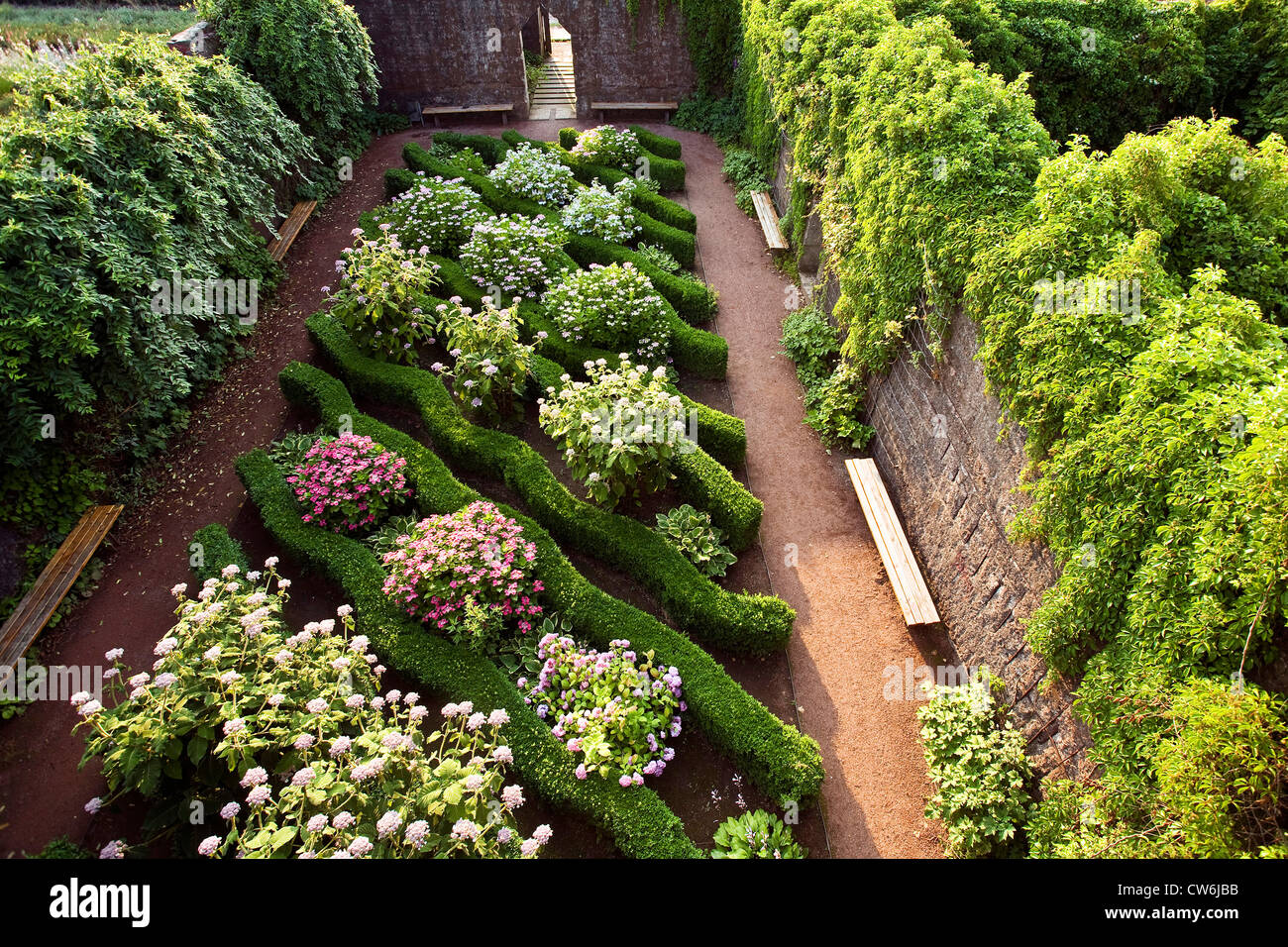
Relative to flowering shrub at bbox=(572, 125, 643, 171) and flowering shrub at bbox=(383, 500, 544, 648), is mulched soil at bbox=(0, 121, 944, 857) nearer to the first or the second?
flowering shrub at bbox=(383, 500, 544, 648)

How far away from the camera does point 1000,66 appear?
11117 millimetres

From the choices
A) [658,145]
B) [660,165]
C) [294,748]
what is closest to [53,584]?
[294,748]

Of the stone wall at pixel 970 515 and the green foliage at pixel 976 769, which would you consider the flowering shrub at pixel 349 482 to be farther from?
the green foliage at pixel 976 769

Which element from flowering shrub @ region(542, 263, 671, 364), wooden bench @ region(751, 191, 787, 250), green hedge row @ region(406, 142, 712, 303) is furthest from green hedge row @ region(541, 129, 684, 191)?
Answer: flowering shrub @ region(542, 263, 671, 364)

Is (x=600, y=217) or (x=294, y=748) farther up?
(x=600, y=217)

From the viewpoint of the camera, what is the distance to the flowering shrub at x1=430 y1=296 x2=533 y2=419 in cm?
868

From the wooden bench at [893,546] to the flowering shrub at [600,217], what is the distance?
5967 millimetres

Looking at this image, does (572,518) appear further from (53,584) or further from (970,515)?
(53,584)

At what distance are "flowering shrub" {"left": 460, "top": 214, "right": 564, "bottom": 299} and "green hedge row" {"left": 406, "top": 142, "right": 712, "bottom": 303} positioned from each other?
954 millimetres

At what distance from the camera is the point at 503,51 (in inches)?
664

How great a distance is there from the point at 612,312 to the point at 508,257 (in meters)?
2.27

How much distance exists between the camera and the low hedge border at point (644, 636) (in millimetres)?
6027

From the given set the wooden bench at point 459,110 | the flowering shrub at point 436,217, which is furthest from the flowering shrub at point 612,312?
the wooden bench at point 459,110
